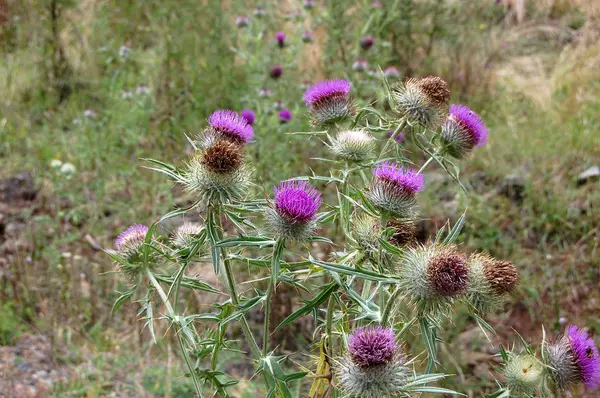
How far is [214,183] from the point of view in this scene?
1.73 meters

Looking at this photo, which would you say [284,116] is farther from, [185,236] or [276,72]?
[185,236]

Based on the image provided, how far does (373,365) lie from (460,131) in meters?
1.02

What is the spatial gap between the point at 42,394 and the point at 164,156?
2.70 metres

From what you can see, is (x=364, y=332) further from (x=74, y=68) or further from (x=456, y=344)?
(x=74, y=68)

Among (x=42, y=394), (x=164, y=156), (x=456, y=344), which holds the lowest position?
(x=456, y=344)

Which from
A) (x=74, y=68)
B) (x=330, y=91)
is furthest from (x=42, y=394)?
(x=74, y=68)

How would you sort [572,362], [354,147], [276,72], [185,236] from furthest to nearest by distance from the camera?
[276,72] → [354,147] → [185,236] → [572,362]

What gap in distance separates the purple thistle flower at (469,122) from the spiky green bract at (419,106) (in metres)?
0.06

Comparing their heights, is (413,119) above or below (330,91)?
below

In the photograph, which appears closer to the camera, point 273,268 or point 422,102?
point 273,268

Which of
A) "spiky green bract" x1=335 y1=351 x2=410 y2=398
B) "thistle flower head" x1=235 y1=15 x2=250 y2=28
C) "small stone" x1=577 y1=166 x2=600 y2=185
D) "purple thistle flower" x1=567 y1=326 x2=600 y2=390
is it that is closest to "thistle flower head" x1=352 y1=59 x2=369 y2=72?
"thistle flower head" x1=235 y1=15 x2=250 y2=28

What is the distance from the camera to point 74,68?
23.1 ft

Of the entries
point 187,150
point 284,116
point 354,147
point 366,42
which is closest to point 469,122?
point 354,147

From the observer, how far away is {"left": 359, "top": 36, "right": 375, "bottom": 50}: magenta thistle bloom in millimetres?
5297
